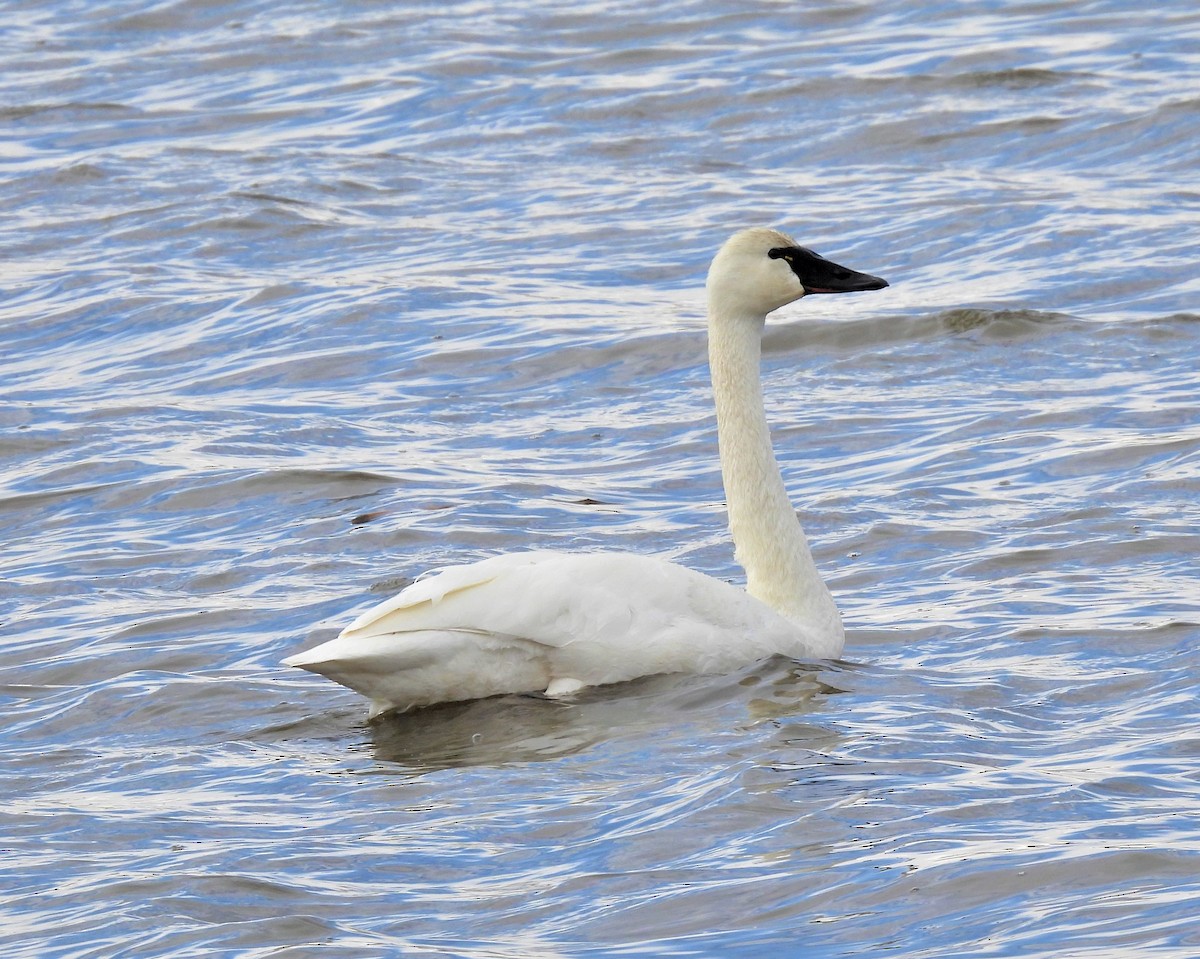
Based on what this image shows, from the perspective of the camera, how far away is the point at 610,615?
7.06 m

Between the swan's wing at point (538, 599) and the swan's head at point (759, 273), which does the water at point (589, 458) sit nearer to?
the swan's wing at point (538, 599)

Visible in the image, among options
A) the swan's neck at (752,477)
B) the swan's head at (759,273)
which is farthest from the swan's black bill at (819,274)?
the swan's neck at (752,477)

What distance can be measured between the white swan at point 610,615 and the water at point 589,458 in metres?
0.12

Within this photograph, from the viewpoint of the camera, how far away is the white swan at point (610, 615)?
22.4 ft

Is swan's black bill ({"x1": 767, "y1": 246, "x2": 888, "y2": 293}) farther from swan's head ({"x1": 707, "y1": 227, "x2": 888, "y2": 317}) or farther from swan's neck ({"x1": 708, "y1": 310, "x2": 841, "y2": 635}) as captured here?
swan's neck ({"x1": 708, "y1": 310, "x2": 841, "y2": 635})

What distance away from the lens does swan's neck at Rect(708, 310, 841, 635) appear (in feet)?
25.5

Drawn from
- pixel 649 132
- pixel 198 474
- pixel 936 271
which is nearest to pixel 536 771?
pixel 198 474

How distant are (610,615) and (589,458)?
10.1ft

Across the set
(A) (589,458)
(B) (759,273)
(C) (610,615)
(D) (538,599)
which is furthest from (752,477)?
(A) (589,458)

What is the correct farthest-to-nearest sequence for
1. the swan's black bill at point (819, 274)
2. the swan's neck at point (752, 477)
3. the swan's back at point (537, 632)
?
the swan's black bill at point (819, 274) < the swan's neck at point (752, 477) < the swan's back at point (537, 632)

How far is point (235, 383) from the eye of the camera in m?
11.5

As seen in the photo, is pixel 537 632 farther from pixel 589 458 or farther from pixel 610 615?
pixel 589 458

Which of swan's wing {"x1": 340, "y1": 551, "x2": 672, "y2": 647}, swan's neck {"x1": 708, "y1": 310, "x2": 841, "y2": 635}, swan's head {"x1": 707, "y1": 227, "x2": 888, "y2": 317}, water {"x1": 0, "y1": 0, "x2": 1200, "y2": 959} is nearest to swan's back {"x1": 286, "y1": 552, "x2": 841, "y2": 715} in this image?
swan's wing {"x1": 340, "y1": 551, "x2": 672, "y2": 647}

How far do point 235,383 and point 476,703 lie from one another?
15.6 ft
